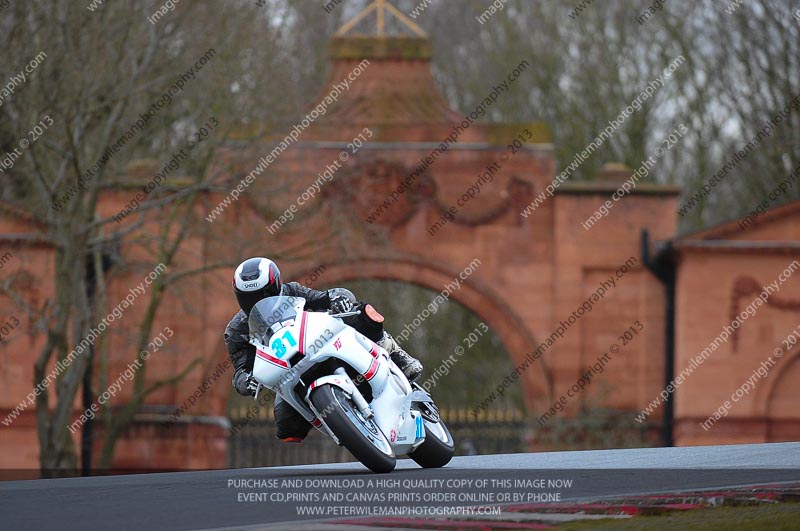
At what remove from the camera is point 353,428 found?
34.8 feet

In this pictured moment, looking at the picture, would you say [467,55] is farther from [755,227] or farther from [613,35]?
[755,227]

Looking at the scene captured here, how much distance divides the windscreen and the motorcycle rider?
118 millimetres

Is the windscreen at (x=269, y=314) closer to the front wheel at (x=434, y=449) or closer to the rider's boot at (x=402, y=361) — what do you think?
the rider's boot at (x=402, y=361)

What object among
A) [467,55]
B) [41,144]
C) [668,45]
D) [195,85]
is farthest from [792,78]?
[41,144]

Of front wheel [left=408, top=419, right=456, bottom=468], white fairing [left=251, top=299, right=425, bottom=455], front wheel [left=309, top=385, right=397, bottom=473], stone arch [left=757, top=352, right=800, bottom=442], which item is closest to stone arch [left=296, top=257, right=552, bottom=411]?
stone arch [left=757, top=352, right=800, bottom=442]

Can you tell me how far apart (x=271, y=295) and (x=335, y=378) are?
800 millimetres

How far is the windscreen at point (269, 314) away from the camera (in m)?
11.0

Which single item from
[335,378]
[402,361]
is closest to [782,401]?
[402,361]

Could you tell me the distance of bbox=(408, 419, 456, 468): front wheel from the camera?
12.0 meters

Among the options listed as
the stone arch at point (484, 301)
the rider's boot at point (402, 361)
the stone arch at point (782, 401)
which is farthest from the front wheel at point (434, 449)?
the stone arch at point (484, 301)

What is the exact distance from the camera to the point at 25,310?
23953 millimetres

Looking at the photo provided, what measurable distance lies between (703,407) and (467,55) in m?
20.3

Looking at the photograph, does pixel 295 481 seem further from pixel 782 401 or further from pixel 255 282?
pixel 782 401

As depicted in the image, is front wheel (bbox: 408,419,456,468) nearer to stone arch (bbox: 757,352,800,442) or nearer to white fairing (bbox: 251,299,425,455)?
white fairing (bbox: 251,299,425,455)
